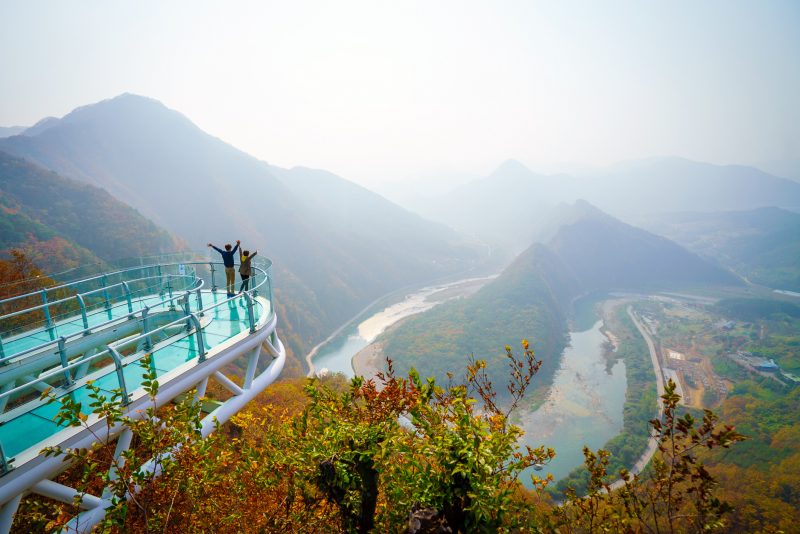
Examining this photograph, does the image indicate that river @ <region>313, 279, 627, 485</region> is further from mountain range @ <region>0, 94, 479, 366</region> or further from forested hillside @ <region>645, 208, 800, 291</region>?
forested hillside @ <region>645, 208, 800, 291</region>

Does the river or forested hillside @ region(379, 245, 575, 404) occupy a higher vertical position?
forested hillside @ region(379, 245, 575, 404)

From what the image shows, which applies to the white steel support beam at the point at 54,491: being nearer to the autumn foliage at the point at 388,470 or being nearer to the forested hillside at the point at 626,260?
the autumn foliage at the point at 388,470

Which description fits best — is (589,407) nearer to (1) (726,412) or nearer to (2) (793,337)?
(1) (726,412)

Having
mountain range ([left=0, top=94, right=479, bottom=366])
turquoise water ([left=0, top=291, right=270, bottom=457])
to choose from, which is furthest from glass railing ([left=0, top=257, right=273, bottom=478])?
mountain range ([left=0, top=94, right=479, bottom=366])

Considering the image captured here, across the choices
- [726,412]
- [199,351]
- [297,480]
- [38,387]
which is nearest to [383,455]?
[297,480]

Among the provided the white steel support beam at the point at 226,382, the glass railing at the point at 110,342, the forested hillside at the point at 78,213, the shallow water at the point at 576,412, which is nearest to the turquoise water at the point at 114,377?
the glass railing at the point at 110,342
